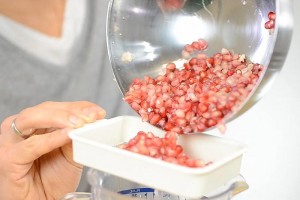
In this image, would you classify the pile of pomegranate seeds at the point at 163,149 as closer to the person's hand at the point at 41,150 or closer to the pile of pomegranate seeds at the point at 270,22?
the person's hand at the point at 41,150

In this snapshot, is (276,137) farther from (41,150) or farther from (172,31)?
(41,150)

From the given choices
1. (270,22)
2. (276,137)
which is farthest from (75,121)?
(276,137)

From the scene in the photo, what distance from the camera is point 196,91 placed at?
777mm

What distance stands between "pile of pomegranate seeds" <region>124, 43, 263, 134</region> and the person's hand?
86mm

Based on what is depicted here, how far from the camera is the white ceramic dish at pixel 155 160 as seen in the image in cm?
61

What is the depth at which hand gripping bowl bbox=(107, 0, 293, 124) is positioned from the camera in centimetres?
85

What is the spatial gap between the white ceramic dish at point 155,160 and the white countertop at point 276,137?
0.78m

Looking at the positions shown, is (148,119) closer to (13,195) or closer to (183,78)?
(183,78)

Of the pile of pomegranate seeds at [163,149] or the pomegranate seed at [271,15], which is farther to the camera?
the pomegranate seed at [271,15]

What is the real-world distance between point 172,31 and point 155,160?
350mm

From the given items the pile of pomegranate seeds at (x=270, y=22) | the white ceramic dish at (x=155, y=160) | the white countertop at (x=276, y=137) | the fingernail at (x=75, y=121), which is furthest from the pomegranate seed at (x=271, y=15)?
the white countertop at (x=276, y=137)

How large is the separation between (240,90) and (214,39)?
8.0 inches

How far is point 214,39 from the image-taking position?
884 mm

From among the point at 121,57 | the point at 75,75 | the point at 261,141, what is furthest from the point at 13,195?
the point at 261,141
